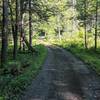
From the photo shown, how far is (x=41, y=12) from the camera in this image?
31.3m

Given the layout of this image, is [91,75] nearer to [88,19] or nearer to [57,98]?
[57,98]

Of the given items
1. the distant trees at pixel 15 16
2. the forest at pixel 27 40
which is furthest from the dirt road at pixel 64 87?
the distant trees at pixel 15 16

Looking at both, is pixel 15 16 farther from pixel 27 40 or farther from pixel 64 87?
pixel 64 87

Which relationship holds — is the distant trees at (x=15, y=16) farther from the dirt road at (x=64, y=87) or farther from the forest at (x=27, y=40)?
the dirt road at (x=64, y=87)

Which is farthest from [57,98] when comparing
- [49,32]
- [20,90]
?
[49,32]

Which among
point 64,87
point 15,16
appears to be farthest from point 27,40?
point 64,87

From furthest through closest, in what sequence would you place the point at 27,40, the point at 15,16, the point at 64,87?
the point at 27,40 → the point at 15,16 → the point at 64,87

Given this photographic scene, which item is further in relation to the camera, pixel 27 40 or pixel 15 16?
pixel 27 40

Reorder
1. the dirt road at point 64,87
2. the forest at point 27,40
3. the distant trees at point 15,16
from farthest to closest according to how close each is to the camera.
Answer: the distant trees at point 15,16, the forest at point 27,40, the dirt road at point 64,87

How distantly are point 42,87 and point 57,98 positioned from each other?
248 centimetres

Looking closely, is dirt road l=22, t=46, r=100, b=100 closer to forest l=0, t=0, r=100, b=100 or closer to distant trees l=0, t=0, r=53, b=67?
forest l=0, t=0, r=100, b=100

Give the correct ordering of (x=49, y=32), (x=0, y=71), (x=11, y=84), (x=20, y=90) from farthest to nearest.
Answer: (x=49, y=32) < (x=0, y=71) < (x=11, y=84) < (x=20, y=90)

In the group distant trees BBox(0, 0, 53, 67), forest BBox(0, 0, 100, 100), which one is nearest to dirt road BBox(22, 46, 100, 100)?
forest BBox(0, 0, 100, 100)

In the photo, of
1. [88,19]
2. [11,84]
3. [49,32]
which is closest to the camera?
[11,84]
